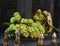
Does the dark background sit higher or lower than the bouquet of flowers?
higher

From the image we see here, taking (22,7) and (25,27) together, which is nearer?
(25,27)

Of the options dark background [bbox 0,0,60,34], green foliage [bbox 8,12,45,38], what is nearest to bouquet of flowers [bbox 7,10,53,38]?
green foliage [bbox 8,12,45,38]

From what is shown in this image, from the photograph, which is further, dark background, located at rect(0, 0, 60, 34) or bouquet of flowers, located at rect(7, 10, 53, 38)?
dark background, located at rect(0, 0, 60, 34)

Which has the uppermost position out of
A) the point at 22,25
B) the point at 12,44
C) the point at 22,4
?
the point at 22,4

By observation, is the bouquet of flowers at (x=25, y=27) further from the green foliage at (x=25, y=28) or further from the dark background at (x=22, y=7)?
the dark background at (x=22, y=7)

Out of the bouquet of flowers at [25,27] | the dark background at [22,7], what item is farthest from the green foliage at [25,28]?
the dark background at [22,7]

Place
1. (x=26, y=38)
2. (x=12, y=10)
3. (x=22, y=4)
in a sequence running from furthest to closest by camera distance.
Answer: (x=12, y=10)
(x=22, y=4)
(x=26, y=38)

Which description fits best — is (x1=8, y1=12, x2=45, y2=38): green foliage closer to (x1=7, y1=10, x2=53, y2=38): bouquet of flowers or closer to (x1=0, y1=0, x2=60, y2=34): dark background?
(x1=7, y1=10, x2=53, y2=38): bouquet of flowers

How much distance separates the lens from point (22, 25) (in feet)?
11.8

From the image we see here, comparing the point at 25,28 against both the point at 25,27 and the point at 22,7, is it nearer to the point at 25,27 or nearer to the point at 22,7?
the point at 25,27

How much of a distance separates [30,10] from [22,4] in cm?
17

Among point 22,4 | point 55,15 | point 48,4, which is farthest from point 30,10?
point 55,15

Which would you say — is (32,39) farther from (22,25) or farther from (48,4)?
(48,4)

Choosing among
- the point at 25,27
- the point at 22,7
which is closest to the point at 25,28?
A: the point at 25,27
